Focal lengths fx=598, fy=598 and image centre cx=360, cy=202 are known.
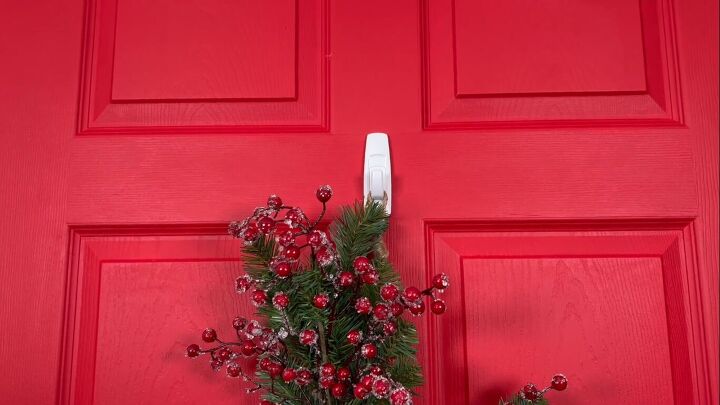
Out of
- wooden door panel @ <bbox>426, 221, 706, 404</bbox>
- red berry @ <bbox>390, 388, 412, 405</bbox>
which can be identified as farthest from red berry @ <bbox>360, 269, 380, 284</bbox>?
wooden door panel @ <bbox>426, 221, 706, 404</bbox>

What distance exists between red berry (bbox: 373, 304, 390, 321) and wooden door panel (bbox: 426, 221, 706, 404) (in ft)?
0.62

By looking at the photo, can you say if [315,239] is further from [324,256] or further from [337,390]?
[337,390]

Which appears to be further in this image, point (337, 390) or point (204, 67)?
point (204, 67)

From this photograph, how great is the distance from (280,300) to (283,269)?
0.03m

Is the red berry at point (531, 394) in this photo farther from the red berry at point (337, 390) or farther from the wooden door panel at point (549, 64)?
the wooden door panel at point (549, 64)

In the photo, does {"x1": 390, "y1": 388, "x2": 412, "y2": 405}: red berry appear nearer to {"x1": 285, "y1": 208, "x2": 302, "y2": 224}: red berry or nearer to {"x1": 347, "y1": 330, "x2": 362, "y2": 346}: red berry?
{"x1": 347, "y1": 330, "x2": 362, "y2": 346}: red berry

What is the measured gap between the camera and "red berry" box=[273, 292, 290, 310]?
0.56m

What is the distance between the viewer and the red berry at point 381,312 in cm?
56

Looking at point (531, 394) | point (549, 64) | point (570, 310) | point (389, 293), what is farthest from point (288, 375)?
point (549, 64)

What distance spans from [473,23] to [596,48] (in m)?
0.17

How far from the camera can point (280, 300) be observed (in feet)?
1.84

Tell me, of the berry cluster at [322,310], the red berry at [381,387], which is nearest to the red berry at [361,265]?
the berry cluster at [322,310]

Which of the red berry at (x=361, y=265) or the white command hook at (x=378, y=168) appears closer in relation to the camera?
the red berry at (x=361, y=265)

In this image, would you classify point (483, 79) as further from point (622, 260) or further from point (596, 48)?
point (622, 260)
